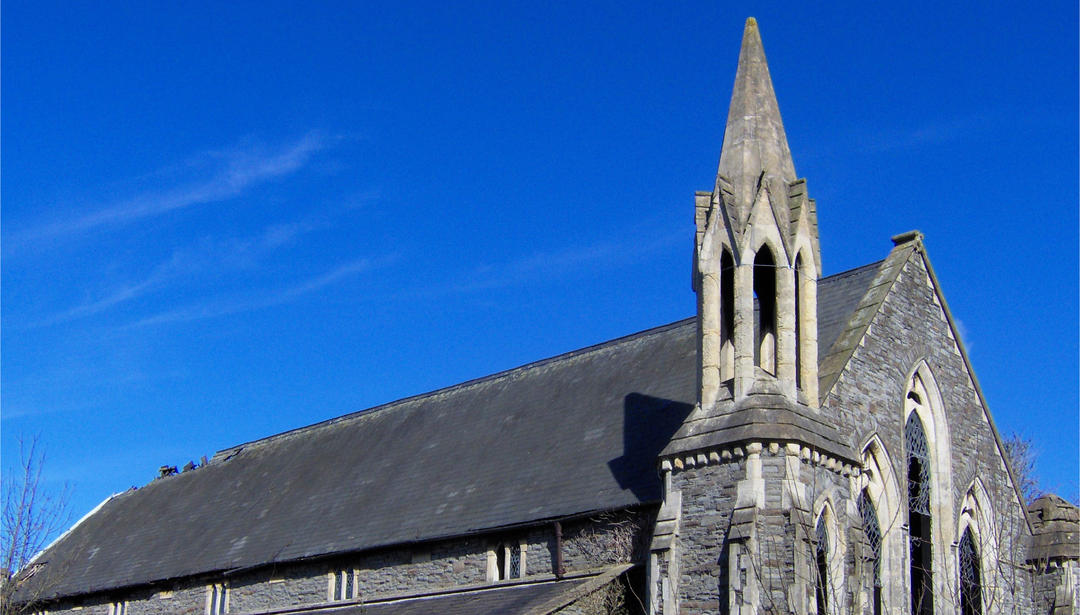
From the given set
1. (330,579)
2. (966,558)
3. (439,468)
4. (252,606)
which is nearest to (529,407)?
(439,468)

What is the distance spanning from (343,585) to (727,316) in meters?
9.33

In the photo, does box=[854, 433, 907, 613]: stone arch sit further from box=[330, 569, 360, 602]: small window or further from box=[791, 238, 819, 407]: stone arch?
box=[330, 569, 360, 602]: small window

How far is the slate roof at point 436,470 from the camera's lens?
22.3 m

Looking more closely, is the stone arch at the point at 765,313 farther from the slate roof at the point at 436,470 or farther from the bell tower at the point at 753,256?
the slate roof at the point at 436,470

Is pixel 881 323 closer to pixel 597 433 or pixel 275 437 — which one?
pixel 597 433

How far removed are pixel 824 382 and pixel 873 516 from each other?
2421mm

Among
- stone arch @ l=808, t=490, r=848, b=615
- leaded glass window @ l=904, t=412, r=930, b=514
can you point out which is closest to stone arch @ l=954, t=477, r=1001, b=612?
leaded glass window @ l=904, t=412, r=930, b=514

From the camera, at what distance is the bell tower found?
1930cm

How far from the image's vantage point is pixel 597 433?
23.4m

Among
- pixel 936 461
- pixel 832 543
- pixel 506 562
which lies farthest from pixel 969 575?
pixel 506 562

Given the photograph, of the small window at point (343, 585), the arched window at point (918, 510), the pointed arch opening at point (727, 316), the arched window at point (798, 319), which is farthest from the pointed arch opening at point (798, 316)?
the small window at point (343, 585)

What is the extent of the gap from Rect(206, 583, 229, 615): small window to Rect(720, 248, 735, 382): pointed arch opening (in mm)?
12974

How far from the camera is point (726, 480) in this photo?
60.5ft

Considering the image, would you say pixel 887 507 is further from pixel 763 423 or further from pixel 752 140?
pixel 752 140
